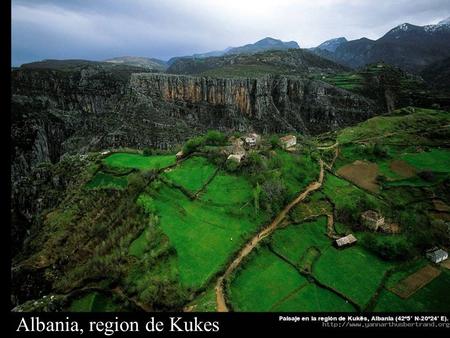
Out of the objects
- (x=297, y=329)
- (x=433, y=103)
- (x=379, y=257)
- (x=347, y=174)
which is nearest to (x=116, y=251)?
(x=297, y=329)

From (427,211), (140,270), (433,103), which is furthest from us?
(433,103)

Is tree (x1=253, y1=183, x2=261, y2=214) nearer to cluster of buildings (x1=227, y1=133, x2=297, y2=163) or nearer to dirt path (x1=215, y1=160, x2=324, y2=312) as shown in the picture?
dirt path (x1=215, y1=160, x2=324, y2=312)

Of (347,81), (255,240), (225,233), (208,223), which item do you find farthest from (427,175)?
(347,81)

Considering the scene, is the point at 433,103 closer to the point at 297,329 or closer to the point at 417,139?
the point at 417,139

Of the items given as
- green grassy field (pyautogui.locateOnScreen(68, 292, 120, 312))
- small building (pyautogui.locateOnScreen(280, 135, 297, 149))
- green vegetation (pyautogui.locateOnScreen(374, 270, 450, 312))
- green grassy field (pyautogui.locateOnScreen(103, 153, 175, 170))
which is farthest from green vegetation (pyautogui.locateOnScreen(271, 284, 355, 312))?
small building (pyautogui.locateOnScreen(280, 135, 297, 149))

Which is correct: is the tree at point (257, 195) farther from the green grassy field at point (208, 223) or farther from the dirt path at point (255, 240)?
the dirt path at point (255, 240)

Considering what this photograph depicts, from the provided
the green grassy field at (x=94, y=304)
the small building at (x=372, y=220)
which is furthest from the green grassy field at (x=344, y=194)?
the green grassy field at (x=94, y=304)
